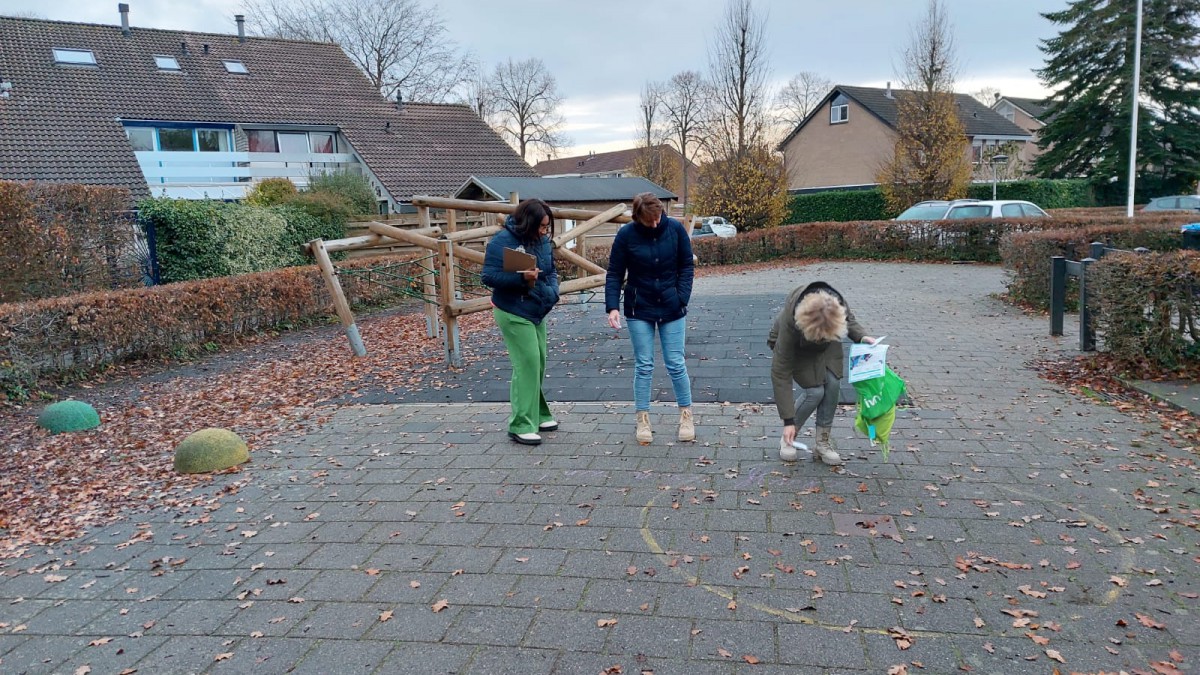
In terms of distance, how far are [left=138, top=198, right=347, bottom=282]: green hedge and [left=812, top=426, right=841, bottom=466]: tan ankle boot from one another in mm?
10526

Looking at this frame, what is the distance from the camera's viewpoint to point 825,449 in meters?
5.01

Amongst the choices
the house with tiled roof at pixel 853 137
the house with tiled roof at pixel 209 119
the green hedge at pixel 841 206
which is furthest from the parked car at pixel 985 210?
the house with tiled roof at pixel 853 137

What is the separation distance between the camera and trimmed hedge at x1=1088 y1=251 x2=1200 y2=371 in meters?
6.75

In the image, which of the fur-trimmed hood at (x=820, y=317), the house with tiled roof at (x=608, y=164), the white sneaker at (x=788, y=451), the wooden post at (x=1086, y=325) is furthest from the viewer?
the house with tiled roof at (x=608, y=164)

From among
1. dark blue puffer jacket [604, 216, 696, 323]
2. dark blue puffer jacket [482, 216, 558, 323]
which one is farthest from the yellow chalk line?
dark blue puffer jacket [482, 216, 558, 323]

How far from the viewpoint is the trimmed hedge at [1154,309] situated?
6.75 meters

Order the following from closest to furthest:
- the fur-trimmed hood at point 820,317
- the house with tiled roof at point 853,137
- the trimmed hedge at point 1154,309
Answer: the fur-trimmed hood at point 820,317
the trimmed hedge at point 1154,309
the house with tiled roof at point 853,137

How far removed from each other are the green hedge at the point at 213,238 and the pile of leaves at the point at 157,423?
179 inches

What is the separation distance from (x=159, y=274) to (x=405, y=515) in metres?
11.6

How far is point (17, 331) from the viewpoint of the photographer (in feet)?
26.1

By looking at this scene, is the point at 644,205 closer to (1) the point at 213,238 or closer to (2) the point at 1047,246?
(2) the point at 1047,246

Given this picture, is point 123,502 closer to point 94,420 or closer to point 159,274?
point 94,420

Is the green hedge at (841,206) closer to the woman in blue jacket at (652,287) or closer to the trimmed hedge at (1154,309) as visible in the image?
the trimmed hedge at (1154,309)

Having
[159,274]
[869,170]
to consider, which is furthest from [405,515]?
[869,170]
